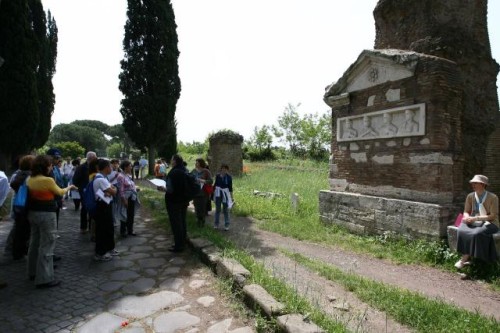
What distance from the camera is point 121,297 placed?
163 inches

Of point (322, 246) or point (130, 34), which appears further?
point (130, 34)

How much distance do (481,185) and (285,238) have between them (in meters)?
3.91

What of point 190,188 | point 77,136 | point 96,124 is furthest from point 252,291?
point 96,124

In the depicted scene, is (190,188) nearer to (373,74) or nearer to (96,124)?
(373,74)

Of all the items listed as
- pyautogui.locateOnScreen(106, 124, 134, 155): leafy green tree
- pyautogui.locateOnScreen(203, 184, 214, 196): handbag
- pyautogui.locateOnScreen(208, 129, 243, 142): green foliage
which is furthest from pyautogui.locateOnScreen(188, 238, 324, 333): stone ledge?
pyautogui.locateOnScreen(106, 124, 134, 155): leafy green tree

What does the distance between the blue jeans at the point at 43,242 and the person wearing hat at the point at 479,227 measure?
6.08 m

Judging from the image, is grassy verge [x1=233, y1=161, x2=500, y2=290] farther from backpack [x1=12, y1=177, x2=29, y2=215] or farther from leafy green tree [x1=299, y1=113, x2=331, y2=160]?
leafy green tree [x1=299, y1=113, x2=331, y2=160]

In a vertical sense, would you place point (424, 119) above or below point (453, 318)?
above

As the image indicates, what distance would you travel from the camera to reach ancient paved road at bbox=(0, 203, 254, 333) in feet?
11.4

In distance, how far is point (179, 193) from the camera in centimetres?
592

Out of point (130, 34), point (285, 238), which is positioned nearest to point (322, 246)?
point (285, 238)

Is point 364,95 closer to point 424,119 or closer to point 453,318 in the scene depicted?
point 424,119

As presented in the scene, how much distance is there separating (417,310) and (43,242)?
4.67 m

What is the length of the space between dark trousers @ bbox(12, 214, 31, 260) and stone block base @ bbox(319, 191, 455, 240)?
6430 mm
